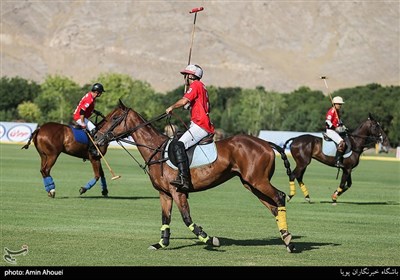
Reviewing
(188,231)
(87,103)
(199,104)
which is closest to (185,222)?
(199,104)

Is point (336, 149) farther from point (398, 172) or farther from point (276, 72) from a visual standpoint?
point (276, 72)

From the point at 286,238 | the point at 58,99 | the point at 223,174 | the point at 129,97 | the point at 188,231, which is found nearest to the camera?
the point at 286,238

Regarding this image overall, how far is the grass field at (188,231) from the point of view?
47.3 feet

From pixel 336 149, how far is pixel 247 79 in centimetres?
16645

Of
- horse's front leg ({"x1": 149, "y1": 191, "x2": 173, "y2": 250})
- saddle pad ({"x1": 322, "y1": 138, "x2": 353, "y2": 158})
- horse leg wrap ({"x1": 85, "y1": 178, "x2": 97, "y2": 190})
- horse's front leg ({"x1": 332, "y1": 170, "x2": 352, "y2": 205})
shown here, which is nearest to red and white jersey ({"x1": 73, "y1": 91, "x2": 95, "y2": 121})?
horse leg wrap ({"x1": 85, "y1": 178, "x2": 97, "y2": 190})

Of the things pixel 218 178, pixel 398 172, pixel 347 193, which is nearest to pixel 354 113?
pixel 398 172

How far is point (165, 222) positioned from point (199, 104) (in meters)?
1.88

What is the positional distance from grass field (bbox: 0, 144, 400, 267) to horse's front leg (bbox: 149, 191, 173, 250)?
0.43 feet

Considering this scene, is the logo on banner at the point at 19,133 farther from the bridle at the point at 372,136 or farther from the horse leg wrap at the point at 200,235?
the horse leg wrap at the point at 200,235

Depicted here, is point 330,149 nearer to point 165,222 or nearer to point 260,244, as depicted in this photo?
point 260,244

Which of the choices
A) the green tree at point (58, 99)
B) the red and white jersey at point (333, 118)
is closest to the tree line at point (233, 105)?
the green tree at point (58, 99)

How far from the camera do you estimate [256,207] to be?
24.2m

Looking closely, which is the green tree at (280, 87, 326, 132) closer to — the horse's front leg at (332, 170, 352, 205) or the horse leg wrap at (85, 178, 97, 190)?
the horse's front leg at (332, 170, 352, 205)

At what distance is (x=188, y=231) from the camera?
1834 centimetres
